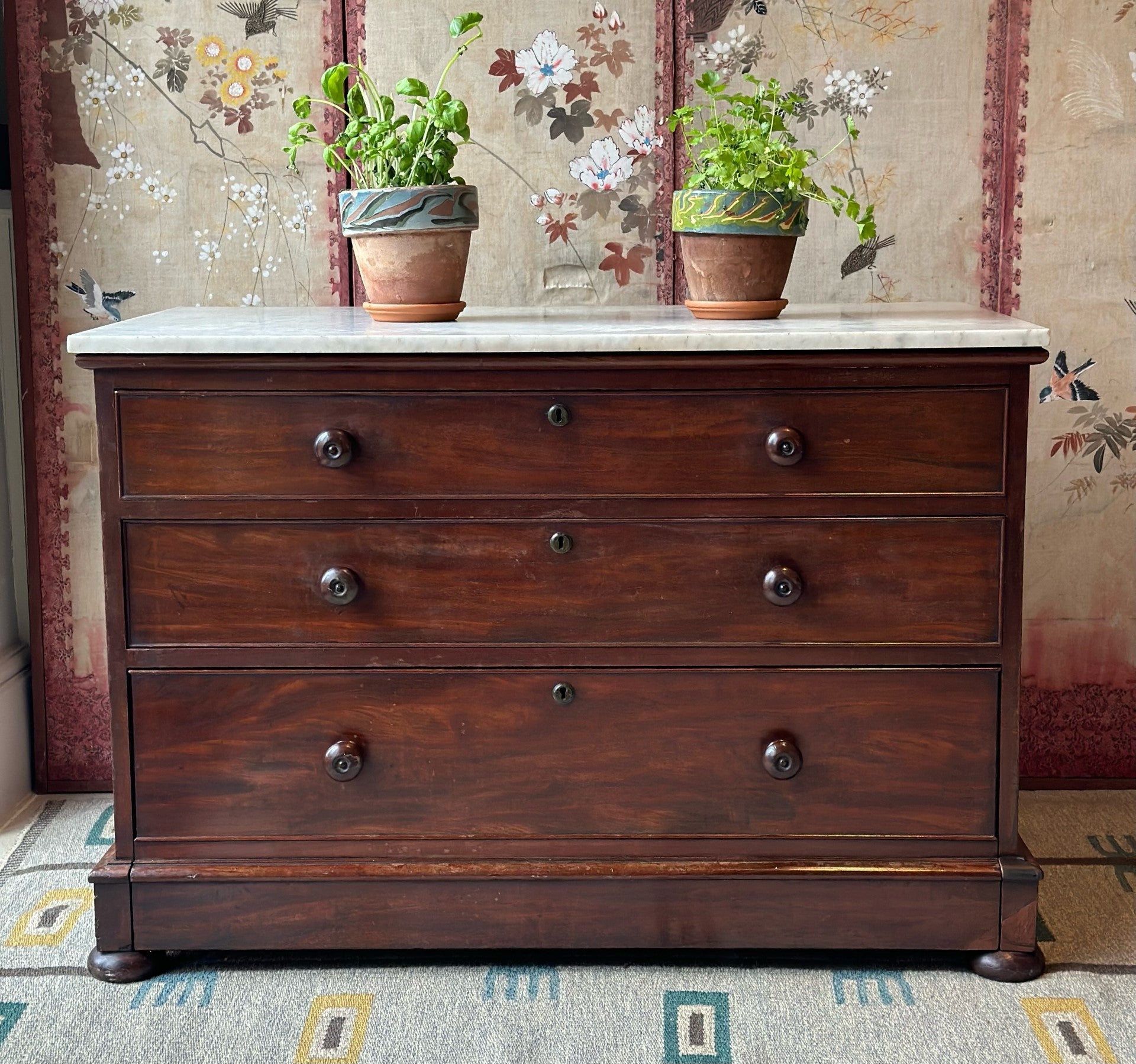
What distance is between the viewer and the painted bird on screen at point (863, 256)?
7.80ft

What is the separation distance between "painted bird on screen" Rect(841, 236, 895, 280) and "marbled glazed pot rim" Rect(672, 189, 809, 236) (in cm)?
46

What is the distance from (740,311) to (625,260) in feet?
1.63

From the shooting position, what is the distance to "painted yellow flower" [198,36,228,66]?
2330 millimetres

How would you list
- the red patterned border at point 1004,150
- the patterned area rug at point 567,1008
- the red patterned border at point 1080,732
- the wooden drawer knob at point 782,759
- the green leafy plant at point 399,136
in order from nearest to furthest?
1. the patterned area rug at point 567,1008
2. the wooden drawer knob at point 782,759
3. the green leafy plant at point 399,136
4. the red patterned border at point 1004,150
5. the red patterned border at point 1080,732

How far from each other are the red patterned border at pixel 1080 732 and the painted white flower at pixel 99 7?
211 centimetres

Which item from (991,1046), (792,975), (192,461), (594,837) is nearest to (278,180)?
(192,461)

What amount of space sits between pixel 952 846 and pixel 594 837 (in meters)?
0.51

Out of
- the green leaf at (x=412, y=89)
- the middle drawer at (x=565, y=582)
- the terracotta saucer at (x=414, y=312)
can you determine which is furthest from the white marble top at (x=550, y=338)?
the green leaf at (x=412, y=89)

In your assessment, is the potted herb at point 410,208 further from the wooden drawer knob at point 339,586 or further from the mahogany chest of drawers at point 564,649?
the wooden drawer knob at point 339,586

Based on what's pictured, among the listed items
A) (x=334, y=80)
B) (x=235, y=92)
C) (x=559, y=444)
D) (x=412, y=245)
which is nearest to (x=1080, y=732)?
(x=559, y=444)

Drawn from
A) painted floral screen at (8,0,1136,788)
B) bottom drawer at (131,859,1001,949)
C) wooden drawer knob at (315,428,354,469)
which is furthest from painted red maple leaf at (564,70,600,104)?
bottom drawer at (131,859,1001,949)

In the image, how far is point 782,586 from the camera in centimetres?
178

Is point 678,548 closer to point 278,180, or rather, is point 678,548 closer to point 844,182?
point 844,182

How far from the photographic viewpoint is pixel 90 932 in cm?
201
